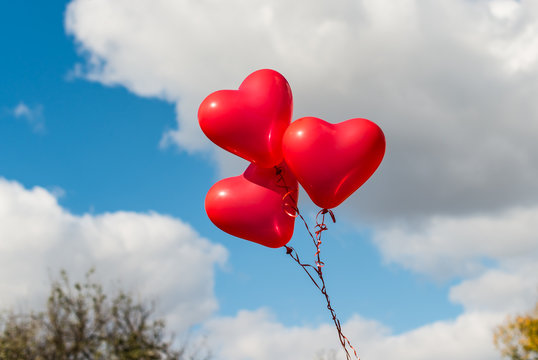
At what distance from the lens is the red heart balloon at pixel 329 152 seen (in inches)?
158

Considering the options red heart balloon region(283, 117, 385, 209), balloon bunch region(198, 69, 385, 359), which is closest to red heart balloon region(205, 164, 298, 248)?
balloon bunch region(198, 69, 385, 359)

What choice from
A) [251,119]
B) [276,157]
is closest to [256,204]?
[276,157]

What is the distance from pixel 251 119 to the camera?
419 centimetres

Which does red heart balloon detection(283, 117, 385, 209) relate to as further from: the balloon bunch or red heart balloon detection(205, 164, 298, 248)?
red heart balloon detection(205, 164, 298, 248)

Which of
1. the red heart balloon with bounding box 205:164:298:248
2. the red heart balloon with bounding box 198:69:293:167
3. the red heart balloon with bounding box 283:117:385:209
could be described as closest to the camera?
the red heart balloon with bounding box 283:117:385:209

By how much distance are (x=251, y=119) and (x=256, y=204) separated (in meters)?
0.64

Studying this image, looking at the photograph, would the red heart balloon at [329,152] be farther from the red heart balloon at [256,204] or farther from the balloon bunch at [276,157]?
the red heart balloon at [256,204]

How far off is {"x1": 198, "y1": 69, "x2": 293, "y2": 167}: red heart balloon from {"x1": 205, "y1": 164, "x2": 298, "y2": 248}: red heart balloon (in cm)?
17

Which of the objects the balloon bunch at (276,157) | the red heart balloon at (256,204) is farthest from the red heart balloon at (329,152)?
the red heart balloon at (256,204)

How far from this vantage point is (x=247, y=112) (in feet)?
13.7

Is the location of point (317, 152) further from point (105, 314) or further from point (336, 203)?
point (105, 314)

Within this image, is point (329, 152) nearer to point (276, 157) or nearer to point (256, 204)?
point (276, 157)

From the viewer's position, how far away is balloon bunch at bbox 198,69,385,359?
4.07 m

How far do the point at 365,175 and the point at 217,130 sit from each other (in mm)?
1137
